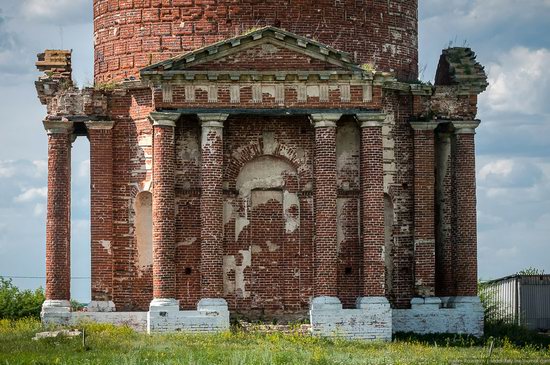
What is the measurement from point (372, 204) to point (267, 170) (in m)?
3.07

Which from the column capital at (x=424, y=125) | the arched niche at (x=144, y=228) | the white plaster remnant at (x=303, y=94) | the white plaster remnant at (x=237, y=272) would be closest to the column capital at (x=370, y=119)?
the white plaster remnant at (x=303, y=94)

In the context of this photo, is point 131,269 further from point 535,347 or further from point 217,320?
point 535,347

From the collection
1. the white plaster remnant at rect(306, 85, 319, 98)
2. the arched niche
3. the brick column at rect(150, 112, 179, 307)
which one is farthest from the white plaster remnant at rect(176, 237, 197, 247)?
the white plaster remnant at rect(306, 85, 319, 98)

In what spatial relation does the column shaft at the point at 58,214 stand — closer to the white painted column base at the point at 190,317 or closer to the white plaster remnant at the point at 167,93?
the white painted column base at the point at 190,317

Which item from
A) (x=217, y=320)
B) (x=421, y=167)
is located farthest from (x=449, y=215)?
(x=217, y=320)

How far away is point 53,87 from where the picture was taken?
41000mm

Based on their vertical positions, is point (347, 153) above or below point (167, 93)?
below

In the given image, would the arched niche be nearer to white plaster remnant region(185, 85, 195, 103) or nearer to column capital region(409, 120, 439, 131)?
white plaster remnant region(185, 85, 195, 103)

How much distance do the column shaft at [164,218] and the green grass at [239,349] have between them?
5.34 feet

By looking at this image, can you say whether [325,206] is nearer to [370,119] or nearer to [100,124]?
[370,119]

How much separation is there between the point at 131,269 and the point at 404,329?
783 centimetres

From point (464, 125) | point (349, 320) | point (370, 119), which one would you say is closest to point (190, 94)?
point (370, 119)

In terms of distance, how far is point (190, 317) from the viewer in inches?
1489

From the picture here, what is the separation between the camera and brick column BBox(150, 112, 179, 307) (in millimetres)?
38250
